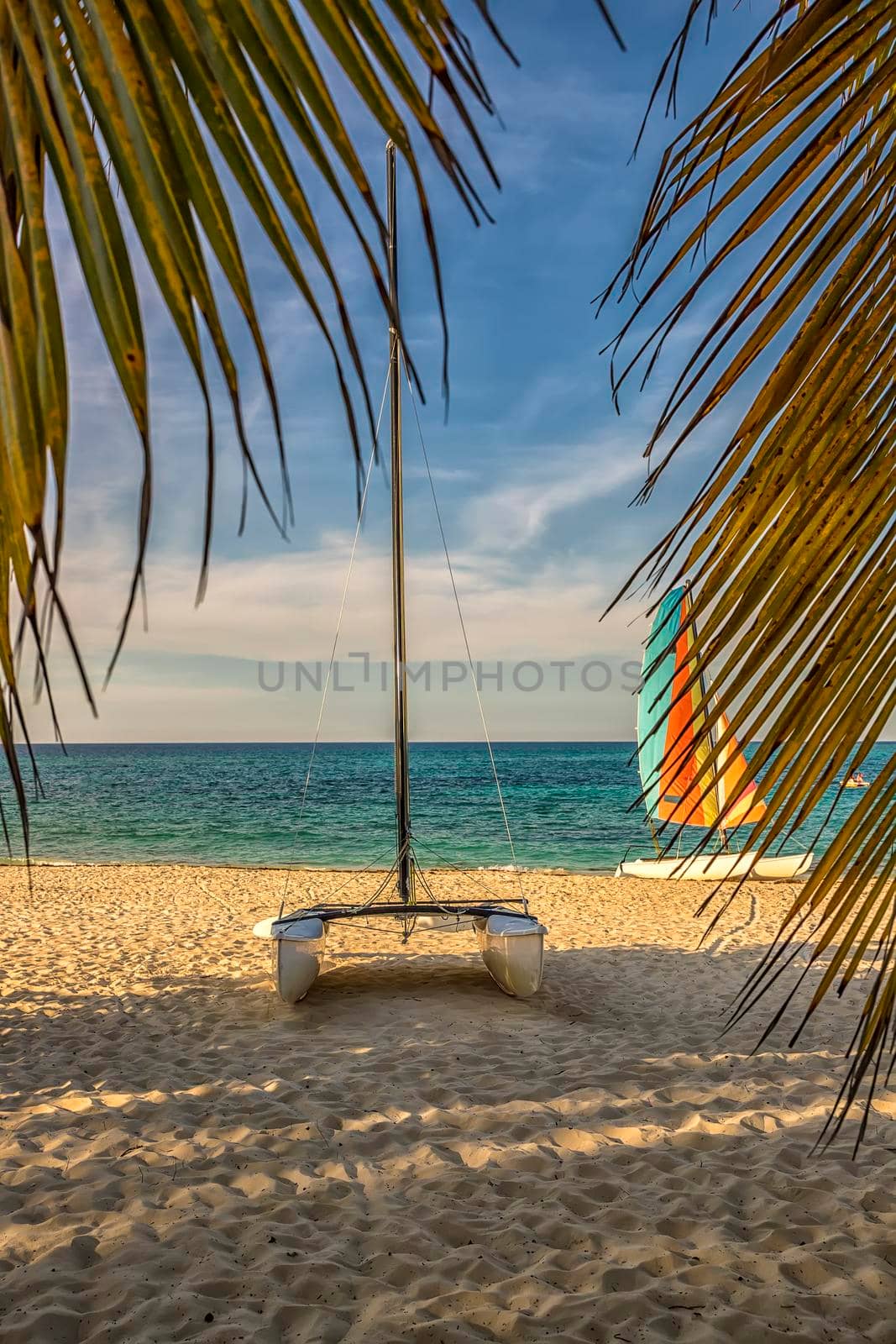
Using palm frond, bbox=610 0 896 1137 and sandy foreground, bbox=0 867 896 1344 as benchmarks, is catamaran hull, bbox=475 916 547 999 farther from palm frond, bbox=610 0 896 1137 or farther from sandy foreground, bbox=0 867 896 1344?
palm frond, bbox=610 0 896 1137

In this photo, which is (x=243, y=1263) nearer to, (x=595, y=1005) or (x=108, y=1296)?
(x=108, y=1296)

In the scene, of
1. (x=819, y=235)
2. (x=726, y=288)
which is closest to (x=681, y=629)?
(x=819, y=235)

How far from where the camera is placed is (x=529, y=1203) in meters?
3.01

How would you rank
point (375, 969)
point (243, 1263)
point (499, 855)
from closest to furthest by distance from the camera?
point (243, 1263) < point (375, 969) < point (499, 855)

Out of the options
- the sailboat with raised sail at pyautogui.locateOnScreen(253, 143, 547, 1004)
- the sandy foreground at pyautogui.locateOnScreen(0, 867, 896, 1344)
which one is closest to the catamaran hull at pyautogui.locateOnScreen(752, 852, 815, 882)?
the sandy foreground at pyautogui.locateOnScreen(0, 867, 896, 1344)

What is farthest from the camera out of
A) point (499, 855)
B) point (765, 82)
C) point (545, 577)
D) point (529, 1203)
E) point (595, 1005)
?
point (545, 577)

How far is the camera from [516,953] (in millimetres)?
5352

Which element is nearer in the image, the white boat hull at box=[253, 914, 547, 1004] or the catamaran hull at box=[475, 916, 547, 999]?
the white boat hull at box=[253, 914, 547, 1004]

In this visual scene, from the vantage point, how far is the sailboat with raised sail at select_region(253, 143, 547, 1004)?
206 inches

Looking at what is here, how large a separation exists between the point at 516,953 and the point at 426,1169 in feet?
7.12

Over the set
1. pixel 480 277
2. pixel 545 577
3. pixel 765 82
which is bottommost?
pixel 765 82

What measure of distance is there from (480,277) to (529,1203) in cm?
372

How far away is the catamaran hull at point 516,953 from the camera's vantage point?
211 inches

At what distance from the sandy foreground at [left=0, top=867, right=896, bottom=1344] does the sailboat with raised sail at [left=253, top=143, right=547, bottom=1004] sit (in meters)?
0.23
